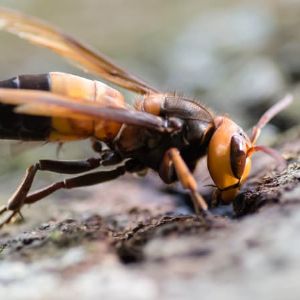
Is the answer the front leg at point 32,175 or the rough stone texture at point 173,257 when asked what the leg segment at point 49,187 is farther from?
the rough stone texture at point 173,257

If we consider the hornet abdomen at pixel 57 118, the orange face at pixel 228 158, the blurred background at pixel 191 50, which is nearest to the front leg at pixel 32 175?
the hornet abdomen at pixel 57 118

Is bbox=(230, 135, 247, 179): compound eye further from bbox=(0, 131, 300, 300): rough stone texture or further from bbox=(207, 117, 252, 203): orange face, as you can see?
bbox=(0, 131, 300, 300): rough stone texture

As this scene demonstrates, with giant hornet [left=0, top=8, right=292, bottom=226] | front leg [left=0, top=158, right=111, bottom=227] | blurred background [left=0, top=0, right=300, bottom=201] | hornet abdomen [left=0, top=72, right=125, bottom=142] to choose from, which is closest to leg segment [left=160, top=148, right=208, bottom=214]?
giant hornet [left=0, top=8, right=292, bottom=226]

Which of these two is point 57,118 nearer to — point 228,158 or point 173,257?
point 228,158

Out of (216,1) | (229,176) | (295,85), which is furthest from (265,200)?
(216,1)

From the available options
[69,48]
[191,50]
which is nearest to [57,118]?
[69,48]

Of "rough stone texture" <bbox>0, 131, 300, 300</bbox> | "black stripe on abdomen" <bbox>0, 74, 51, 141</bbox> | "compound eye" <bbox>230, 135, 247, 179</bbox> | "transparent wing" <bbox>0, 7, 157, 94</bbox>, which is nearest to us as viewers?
"rough stone texture" <bbox>0, 131, 300, 300</bbox>
